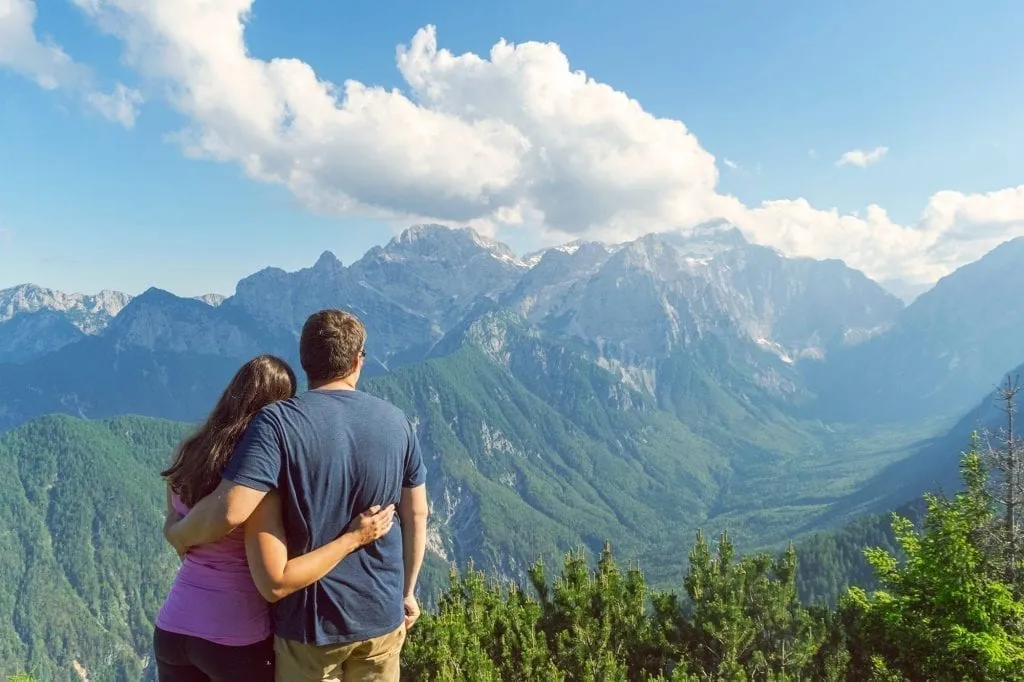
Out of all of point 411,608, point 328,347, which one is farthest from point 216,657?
point 328,347

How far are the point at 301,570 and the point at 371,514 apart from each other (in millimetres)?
653

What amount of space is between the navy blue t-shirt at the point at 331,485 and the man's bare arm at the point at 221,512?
0.08 m

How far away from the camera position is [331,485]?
4863mm

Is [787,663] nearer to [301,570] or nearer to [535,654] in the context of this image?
[535,654]

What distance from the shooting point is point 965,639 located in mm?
15094

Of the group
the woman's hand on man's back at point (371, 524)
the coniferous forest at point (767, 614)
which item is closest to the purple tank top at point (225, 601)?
the woman's hand on man's back at point (371, 524)

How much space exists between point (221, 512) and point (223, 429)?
2.50ft

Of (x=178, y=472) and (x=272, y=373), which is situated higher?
(x=272, y=373)

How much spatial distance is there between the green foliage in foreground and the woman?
1022cm

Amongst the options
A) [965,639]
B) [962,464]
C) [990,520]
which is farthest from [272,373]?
[962,464]

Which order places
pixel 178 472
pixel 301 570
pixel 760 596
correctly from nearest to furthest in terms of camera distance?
1. pixel 301 570
2. pixel 178 472
3. pixel 760 596

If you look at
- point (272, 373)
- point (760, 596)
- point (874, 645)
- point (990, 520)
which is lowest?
point (874, 645)

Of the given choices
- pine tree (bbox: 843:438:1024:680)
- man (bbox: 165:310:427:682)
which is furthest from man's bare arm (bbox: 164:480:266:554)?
pine tree (bbox: 843:438:1024:680)

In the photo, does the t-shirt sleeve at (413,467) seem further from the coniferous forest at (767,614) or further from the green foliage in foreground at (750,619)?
the coniferous forest at (767,614)
